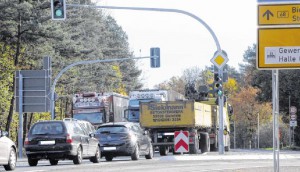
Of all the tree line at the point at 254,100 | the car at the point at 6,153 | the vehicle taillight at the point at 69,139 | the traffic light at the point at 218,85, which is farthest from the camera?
the tree line at the point at 254,100

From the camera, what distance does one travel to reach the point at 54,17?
29500 mm

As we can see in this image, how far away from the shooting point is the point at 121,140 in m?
32.7

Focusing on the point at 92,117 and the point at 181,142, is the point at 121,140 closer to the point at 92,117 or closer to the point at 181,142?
the point at 181,142

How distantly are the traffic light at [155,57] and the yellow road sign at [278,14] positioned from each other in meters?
33.4

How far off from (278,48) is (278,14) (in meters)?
0.56

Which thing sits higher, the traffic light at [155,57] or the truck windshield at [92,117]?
the traffic light at [155,57]

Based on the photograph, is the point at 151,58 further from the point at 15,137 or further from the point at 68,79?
the point at 15,137

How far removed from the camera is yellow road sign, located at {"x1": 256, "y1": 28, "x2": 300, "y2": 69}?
46.9 feet

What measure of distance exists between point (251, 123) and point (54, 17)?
93.6 metres

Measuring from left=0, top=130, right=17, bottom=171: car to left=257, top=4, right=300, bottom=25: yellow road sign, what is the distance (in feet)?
40.3

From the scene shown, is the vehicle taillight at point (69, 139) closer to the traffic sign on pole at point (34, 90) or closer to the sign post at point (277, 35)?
the traffic sign on pole at point (34, 90)

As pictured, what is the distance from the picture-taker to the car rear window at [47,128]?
2936 cm

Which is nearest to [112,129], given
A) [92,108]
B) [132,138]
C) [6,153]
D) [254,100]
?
[132,138]

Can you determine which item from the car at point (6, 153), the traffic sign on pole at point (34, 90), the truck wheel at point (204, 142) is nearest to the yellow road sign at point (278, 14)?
the car at point (6, 153)
